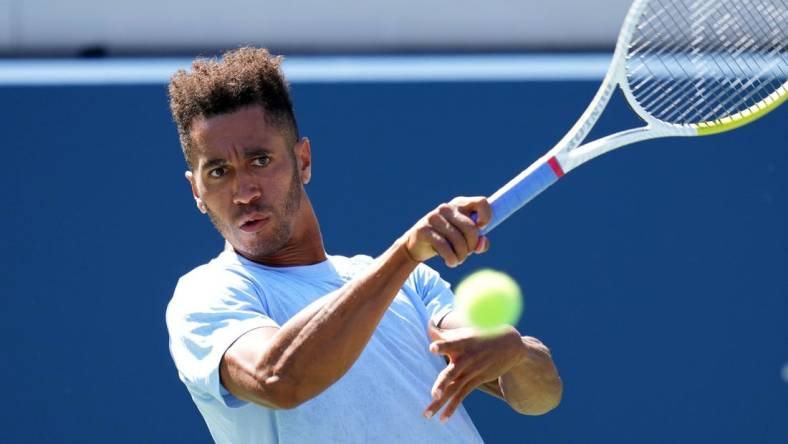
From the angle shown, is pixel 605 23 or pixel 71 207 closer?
pixel 71 207

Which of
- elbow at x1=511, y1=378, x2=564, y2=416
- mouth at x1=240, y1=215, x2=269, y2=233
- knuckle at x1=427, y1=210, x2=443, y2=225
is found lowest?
elbow at x1=511, y1=378, x2=564, y2=416

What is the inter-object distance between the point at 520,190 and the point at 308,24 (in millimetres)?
2460

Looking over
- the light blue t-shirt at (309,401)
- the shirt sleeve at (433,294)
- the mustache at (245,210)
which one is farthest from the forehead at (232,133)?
the shirt sleeve at (433,294)

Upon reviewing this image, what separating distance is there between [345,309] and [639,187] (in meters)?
2.24

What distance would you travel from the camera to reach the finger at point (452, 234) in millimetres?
2162

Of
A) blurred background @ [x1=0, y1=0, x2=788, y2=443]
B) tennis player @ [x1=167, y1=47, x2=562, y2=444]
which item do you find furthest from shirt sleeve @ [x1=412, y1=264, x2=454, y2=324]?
blurred background @ [x1=0, y1=0, x2=788, y2=443]

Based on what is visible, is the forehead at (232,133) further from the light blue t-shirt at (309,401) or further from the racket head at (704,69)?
the racket head at (704,69)

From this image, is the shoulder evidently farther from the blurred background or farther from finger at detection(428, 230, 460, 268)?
the blurred background

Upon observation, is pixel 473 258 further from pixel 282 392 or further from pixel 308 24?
pixel 282 392

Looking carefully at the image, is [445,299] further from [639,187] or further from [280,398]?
[639,187]

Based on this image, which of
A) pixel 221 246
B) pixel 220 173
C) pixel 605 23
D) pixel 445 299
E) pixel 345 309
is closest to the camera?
pixel 345 309

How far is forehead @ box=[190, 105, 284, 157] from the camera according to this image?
105 inches

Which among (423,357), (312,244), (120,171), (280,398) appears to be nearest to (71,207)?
(120,171)

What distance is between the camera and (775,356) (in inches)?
168
